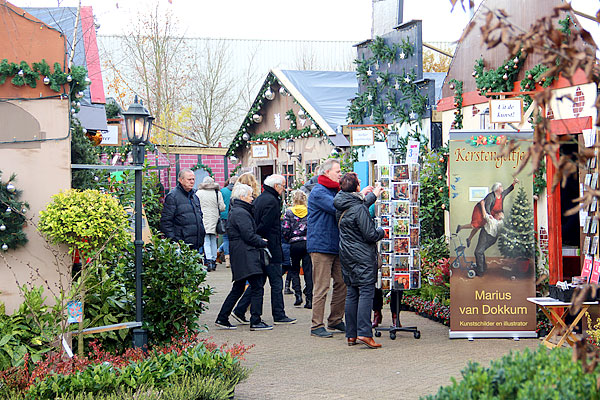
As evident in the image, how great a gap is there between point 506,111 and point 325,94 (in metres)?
10.4

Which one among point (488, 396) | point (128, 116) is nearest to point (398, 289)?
point (128, 116)

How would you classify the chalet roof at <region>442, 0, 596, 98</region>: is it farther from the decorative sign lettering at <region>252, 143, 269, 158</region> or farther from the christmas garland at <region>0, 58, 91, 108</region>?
the decorative sign lettering at <region>252, 143, 269, 158</region>

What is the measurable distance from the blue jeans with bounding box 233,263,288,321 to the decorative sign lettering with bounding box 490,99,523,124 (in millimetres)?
3171

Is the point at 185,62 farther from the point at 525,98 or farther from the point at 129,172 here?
the point at 525,98

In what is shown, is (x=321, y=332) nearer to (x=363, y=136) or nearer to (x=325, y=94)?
(x=363, y=136)

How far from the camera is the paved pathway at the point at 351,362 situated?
6456mm

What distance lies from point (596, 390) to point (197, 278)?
4.81 metres

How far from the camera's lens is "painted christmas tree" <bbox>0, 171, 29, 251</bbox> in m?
6.19

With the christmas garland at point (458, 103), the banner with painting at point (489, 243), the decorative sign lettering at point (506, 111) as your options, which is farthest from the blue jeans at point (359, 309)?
the christmas garland at point (458, 103)

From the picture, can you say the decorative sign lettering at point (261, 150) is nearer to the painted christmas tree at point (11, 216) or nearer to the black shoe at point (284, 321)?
the black shoe at point (284, 321)

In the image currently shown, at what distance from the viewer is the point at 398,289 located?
880cm

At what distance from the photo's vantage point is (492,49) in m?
9.62

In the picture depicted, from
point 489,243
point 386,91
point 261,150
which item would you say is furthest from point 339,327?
point 261,150

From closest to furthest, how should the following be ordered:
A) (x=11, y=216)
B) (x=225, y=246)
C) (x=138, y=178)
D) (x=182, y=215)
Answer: (x=11, y=216) < (x=138, y=178) < (x=182, y=215) < (x=225, y=246)
